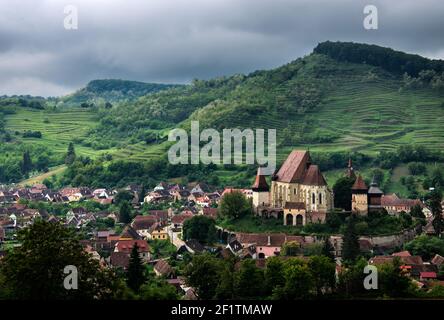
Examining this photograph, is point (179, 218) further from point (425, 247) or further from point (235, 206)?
point (425, 247)

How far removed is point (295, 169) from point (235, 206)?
5553 millimetres

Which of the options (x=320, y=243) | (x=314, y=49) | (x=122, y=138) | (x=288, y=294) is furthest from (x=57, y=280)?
(x=314, y=49)

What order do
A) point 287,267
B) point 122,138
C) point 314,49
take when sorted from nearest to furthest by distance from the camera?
1. point 287,267
2. point 122,138
3. point 314,49

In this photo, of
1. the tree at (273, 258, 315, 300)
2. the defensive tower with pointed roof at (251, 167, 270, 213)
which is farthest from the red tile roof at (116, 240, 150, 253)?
the tree at (273, 258, 315, 300)

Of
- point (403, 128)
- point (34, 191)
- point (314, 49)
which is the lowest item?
point (34, 191)

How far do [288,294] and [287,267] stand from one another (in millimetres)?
2822

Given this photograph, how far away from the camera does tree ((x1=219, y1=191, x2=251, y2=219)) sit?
6209 cm

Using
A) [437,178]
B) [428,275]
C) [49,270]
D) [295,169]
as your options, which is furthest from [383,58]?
[49,270]

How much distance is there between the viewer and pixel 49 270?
29.8 metres

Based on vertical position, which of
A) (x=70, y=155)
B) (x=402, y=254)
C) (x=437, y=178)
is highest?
(x=70, y=155)

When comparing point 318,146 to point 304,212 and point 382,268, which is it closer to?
point 304,212

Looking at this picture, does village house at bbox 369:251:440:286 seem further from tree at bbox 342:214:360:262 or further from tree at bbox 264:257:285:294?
tree at bbox 264:257:285:294

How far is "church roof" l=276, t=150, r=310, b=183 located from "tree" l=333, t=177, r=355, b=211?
9.25 ft

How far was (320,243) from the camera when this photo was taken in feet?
179
